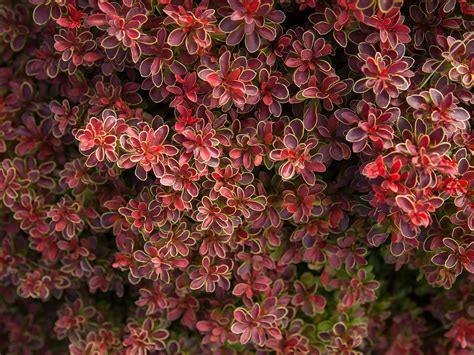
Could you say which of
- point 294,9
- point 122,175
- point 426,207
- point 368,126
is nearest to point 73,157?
point 122,175

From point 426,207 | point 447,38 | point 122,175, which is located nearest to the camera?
point 426,207

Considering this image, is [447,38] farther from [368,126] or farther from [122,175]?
[122,175]

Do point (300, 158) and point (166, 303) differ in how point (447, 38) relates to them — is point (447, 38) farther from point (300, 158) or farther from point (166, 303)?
point (166, 303)

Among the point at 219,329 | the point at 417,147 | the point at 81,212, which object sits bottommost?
the point at 219,329

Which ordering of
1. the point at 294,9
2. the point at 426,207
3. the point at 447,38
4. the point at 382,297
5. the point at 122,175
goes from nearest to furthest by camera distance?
the point at 426,207
the point at 447,38
the point at 294,9
the point at 122,175
the point at 382,297

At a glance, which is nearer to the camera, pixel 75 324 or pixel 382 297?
pixel 75 324

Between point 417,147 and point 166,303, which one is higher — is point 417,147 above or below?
above
